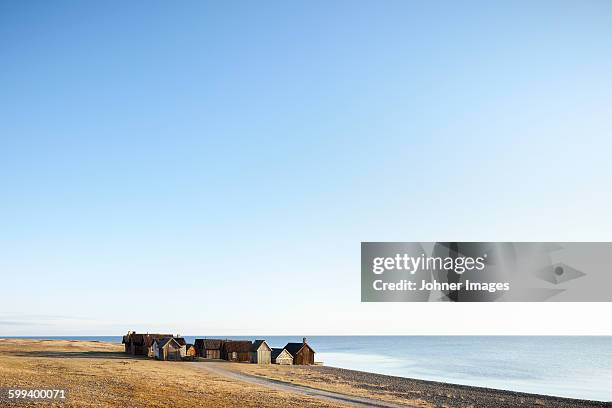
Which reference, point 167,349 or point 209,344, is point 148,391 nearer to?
point 167,349

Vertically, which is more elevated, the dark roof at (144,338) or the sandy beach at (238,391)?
the dark roof at (144,338)

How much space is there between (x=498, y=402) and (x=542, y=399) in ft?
32.0

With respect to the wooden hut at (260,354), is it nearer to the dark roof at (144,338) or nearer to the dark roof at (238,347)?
the dark roof at (238,347)

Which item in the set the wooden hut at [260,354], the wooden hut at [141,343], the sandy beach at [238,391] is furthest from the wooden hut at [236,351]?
the sandy beach at [238,391]

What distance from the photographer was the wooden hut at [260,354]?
97062 millimetres

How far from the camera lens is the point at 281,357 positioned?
97.7 metres

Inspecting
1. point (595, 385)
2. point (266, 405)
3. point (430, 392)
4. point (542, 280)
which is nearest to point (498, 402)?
point (430, 392)

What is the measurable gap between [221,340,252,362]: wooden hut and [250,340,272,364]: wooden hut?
1.24 metres

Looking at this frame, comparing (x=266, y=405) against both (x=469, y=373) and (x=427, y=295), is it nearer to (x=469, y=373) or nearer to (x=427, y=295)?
(x=427, y=295)

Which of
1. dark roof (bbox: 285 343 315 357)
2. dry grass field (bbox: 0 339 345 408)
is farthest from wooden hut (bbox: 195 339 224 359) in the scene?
dry grass field (bbox: 0 339 345 408)

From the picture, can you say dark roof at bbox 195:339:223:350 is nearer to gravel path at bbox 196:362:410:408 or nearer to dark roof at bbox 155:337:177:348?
dark roof at bbox 155:337:177:348

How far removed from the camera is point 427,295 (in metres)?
53.0

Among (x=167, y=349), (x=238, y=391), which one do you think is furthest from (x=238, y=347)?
(x=238, y=391)

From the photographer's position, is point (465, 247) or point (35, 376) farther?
point (465, 247)
